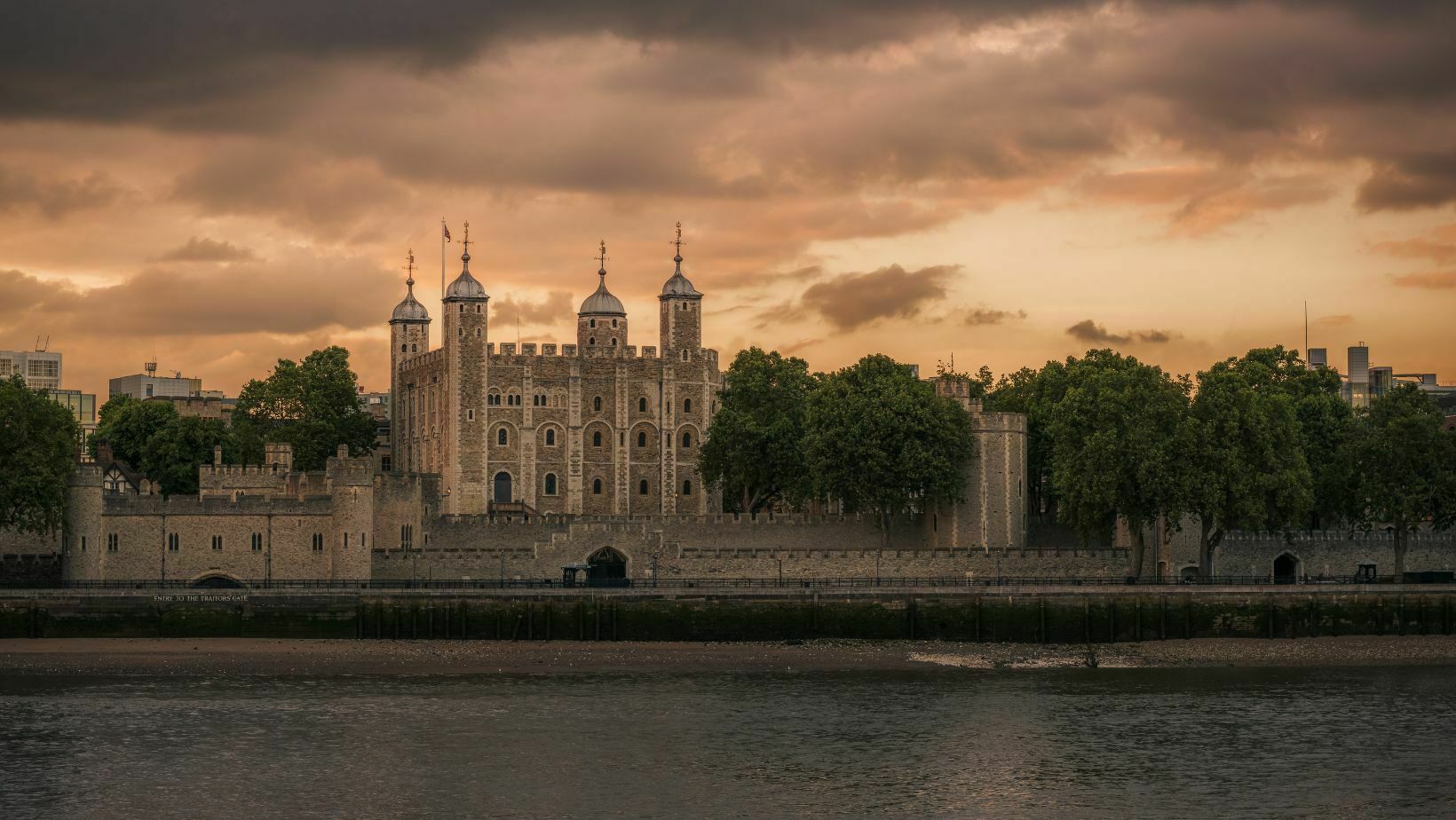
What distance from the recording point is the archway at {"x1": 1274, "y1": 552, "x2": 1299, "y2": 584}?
8631 centimetres

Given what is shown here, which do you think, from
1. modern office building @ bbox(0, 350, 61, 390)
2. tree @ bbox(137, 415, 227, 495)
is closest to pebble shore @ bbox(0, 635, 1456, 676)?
tree @ bbox(137, 415, 227, 495)

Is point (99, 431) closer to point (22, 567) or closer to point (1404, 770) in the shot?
point (22, 567)

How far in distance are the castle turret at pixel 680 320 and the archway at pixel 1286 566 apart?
34.3 meters

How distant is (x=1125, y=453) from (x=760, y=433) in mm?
22737

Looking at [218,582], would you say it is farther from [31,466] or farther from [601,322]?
[601,322]

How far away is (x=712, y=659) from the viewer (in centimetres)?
6812

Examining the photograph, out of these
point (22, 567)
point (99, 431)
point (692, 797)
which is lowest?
point (692, 797)

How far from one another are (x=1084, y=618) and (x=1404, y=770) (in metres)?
21.7

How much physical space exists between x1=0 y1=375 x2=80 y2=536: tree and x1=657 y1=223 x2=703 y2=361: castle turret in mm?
37762

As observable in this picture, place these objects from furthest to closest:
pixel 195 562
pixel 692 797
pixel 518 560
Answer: pixel 518 560
pixel 195 562
pixel 692 797

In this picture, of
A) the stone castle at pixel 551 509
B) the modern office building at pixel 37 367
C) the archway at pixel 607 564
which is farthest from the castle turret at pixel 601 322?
the modern office building at pixel 37 367

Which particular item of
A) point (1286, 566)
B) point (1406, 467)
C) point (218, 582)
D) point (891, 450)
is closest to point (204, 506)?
point (218, 582)

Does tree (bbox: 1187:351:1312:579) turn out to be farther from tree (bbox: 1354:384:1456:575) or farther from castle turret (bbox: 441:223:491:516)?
castle turret (bbox: 441:223:491:516)

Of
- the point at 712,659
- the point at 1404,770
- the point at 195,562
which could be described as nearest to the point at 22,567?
the point at 195,562
